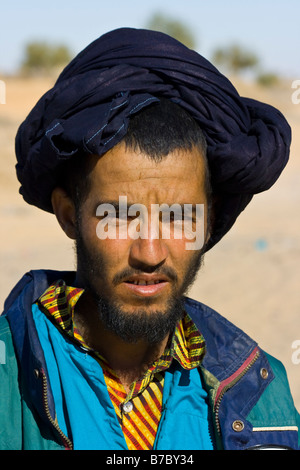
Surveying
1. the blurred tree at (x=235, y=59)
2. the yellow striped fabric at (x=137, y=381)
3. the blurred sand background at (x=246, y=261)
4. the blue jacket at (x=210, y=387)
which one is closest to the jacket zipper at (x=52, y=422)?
the blue jacket at (x=210, y=387)

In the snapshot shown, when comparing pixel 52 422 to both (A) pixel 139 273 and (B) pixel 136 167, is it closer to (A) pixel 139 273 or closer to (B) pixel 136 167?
(A) pixel 139 273

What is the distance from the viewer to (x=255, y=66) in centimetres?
4472

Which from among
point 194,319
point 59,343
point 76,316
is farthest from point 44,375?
point 194,319

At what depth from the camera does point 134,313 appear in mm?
2613

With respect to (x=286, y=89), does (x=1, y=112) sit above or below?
below

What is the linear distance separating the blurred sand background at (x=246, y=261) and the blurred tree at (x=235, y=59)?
29.2 meters

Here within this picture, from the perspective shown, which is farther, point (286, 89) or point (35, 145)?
point (286, 89)

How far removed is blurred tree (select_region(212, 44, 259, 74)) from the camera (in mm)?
45353

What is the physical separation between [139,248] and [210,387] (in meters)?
0.61

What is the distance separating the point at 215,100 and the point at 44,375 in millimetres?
1213

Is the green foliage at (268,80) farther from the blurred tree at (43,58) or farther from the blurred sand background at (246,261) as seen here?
the blurred sand background at (246,261)

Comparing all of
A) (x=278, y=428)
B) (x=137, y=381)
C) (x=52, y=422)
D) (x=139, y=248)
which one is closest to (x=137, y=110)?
(x=139, y=248)
